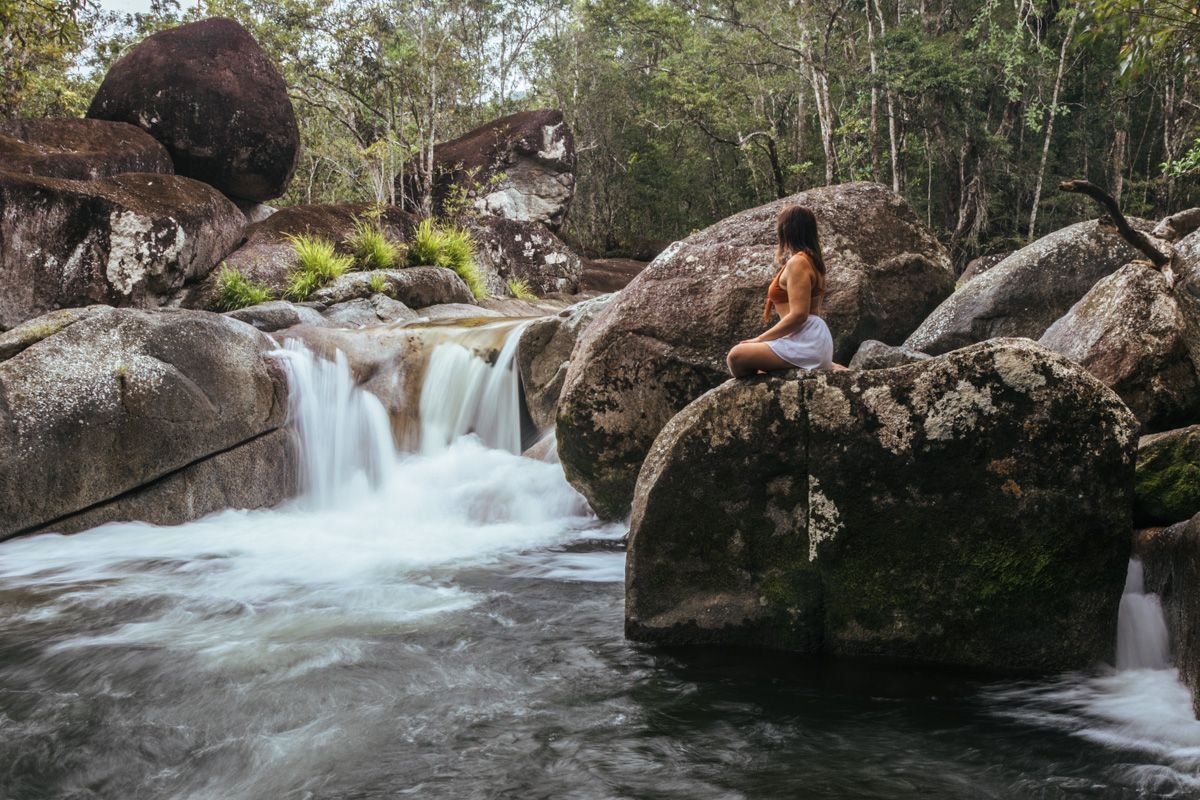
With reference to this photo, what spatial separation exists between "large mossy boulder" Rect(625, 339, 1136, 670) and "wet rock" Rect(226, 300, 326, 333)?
9312 mm

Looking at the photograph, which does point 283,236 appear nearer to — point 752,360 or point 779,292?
point 779,292

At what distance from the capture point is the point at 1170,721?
4.22 metres

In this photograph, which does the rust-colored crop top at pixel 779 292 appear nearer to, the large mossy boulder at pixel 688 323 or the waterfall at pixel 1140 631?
the large mossy boulder at pixel 688 323

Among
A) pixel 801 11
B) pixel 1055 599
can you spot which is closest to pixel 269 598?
pixel 1055 599

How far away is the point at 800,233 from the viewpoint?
5.63 m

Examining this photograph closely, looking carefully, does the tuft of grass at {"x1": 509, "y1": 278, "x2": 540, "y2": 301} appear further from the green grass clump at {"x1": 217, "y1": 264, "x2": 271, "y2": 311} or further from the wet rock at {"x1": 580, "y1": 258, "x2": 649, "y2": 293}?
the green grass clump at {"x1": 217, "y1": 264, "x2": 271, "y2": 311}

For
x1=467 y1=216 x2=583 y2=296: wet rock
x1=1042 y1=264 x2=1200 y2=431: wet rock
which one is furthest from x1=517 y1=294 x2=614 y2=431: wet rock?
x1=467 y1=216 x2=583 y2=296: wet rock

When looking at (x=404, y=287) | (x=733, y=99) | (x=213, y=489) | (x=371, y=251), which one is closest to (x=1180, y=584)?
(x=213, y=489)

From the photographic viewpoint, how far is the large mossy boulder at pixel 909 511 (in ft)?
15.3

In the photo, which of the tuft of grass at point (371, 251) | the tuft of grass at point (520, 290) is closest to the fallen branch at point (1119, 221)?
the tuft of grass at point (371, 251)

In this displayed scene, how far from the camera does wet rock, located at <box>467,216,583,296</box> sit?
2362cm

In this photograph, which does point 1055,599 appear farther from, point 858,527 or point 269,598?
point 269,598

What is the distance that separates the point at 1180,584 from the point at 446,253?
15633 mm

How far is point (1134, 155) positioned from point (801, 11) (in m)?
11.9
